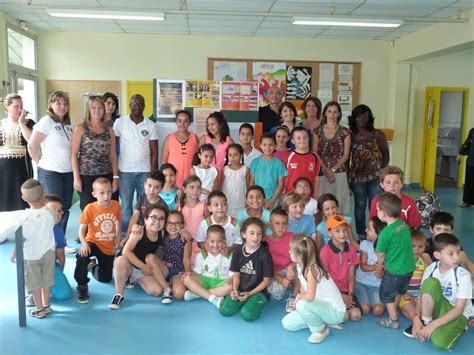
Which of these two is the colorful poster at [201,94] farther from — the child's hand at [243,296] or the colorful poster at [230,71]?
the colorful poster at [230,71]

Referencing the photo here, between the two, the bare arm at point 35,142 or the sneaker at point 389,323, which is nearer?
the sneaker at point 389,323

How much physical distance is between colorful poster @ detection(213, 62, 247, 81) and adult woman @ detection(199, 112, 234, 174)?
176 inches

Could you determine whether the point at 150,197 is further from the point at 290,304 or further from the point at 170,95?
the point at 170,95

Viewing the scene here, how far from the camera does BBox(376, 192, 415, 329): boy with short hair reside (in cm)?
281

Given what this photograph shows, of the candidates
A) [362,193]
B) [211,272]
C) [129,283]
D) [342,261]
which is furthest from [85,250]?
A: [362,193]

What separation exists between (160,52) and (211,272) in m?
6.16

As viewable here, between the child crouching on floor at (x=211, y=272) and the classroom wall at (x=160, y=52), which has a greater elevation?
the classroom wall at (x=160, y=52)

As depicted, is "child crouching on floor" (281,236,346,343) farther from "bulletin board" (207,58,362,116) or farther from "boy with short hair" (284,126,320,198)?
"bulletin board" (207,58,362,116)

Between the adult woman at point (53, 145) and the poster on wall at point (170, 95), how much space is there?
1.21m

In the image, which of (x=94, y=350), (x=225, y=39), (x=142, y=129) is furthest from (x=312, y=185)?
(x=225, y=39)

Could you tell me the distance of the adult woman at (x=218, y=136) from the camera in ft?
13.7

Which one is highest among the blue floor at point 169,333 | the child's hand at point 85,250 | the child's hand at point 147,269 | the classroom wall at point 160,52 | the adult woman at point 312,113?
the classroom wall at point 160,52

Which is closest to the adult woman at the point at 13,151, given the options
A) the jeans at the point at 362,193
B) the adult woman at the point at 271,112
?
the adult woman at the point at 271,112

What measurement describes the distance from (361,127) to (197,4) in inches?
127
